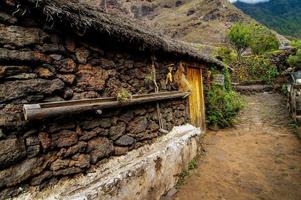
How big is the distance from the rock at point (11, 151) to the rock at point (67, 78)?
908 mm

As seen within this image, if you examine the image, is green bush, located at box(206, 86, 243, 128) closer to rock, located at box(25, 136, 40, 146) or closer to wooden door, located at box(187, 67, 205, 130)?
wooden door, located at box(187, 67, 205, 130)

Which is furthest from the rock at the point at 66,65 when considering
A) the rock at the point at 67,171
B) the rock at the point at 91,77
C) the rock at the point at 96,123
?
the rock at the point at 67,171

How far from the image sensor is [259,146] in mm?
6777

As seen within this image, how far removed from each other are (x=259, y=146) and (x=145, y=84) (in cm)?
437

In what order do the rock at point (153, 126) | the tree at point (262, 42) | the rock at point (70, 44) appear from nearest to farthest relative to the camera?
1. the rock at point (70, 44)
2. the rock at point (153, 126)
3. the tree at point (262, 42)

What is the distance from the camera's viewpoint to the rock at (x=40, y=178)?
2569mm

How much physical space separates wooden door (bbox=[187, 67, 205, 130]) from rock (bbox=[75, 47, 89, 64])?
3891 mm

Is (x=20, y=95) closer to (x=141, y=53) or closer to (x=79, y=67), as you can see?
(x=79, y=67)

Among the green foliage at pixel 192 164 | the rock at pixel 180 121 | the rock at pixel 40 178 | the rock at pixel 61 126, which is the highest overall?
the rock at pixel 61 126

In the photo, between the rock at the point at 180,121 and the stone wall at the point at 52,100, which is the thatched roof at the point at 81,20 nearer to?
the stone wall at the point at 52,100

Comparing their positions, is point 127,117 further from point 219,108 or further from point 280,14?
point 280,14

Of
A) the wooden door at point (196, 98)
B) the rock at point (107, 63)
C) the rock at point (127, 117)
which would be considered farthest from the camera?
the wooden door at point (196, 98)

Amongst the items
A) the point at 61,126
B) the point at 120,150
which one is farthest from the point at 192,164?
the point at 61,126

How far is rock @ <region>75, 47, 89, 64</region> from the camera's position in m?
3.17
